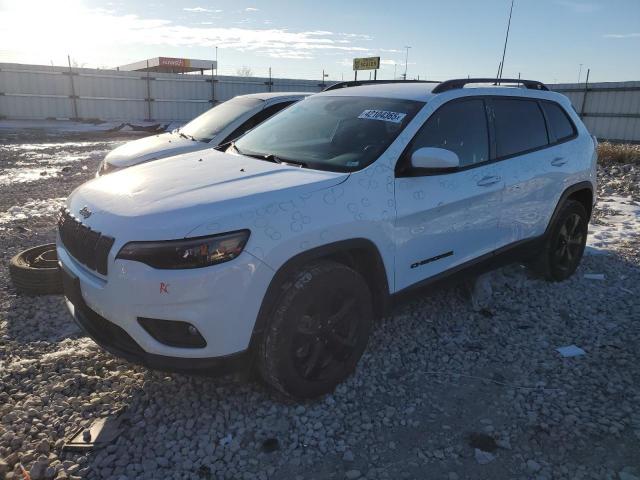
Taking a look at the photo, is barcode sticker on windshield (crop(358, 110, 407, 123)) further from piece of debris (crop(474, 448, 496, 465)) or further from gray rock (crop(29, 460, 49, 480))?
gray rock (crop(29, 460, 49, 480))

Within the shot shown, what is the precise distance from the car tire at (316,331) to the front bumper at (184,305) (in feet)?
0.58

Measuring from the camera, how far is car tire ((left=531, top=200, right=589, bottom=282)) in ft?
15.4

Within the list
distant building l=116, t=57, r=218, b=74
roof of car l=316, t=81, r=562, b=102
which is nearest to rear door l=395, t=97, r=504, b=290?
roof of car l=316, t=81, r=562, b=102

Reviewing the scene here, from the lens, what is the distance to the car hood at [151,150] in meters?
6.28

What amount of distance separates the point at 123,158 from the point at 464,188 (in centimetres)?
460

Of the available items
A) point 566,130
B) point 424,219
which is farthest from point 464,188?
point 566,130

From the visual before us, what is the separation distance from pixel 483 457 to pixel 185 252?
5.99 ft

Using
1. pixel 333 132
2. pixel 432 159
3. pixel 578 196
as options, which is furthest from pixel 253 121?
pixel 432 159

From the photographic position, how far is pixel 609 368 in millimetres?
3389

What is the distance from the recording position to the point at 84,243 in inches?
107

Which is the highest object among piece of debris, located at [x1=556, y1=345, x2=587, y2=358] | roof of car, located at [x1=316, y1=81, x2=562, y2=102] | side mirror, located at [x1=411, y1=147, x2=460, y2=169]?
roof of car, located at [x1=316, y1=81, x2=562, y2=102]

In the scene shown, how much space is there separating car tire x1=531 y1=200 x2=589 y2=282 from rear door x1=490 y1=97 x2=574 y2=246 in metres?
0.29

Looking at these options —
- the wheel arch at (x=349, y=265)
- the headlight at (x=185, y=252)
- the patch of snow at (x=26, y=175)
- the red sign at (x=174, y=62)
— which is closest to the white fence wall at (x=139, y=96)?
the patch of snow at (x=26, y=175)

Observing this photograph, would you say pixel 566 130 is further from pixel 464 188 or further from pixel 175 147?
pixel 175 147
